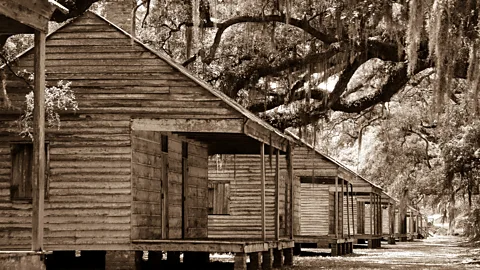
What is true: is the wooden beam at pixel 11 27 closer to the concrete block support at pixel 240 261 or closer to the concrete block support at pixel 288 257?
the concrete block support at pixel 240 261

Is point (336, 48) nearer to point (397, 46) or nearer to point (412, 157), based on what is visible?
point (397, 46)

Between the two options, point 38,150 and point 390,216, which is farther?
point 390,216

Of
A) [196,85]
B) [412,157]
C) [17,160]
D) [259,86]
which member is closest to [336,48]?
[259,86]

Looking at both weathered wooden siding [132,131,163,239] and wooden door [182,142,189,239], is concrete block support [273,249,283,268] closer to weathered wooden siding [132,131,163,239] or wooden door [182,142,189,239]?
wooden door [182,142,189,239]

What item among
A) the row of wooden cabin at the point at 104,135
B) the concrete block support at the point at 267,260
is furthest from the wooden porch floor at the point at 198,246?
the concrete block support at the point at 267,260

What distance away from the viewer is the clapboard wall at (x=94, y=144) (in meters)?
18.2

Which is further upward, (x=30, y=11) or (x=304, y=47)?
(x=304, y=47)

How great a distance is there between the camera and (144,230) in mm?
18953

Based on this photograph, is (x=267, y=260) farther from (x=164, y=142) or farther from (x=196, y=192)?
(x=196, y=192)

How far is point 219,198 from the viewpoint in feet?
96.8

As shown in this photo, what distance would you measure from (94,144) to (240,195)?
1161cm

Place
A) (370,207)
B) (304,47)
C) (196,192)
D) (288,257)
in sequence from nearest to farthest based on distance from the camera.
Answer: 1. (288,257)
2. (196,192)
3. (304,47)
4. (370,207)

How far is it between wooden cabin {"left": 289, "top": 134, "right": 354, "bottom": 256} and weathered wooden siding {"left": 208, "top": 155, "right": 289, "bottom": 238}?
4.99 ft

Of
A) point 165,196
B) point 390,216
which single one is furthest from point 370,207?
point 165,196
